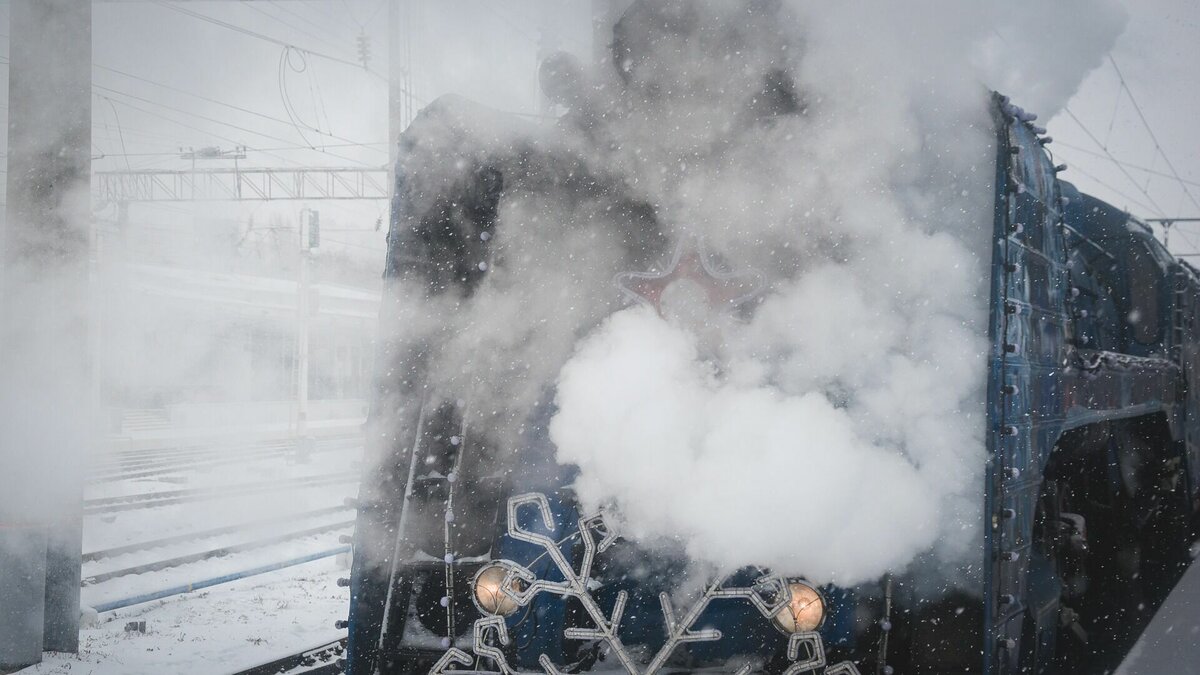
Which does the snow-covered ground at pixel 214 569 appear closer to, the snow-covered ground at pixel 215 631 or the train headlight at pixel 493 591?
the snow-covered ground at pixel 215 631

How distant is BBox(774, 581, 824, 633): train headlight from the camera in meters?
2.55

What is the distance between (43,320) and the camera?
16.2ft

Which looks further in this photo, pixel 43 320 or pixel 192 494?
pixel 192 494

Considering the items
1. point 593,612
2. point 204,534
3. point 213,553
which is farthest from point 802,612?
point 204,534

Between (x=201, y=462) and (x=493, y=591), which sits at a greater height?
(x=493, y=591)

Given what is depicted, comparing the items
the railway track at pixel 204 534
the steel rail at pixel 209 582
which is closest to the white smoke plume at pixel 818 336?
the steel rail at pixel 209 582

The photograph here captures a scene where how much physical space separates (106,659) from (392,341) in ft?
11.6

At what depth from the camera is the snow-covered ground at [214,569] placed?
496 cm

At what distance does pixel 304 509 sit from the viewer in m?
10.4

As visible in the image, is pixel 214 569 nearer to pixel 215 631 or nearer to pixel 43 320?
pixel 215 631

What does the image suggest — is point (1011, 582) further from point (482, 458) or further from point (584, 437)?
point (482, 458)

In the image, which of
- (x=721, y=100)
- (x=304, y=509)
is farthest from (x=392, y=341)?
(x=304, y=509)

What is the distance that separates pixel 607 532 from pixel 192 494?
10283 millimetres

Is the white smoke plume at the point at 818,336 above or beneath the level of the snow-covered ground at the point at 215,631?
above
